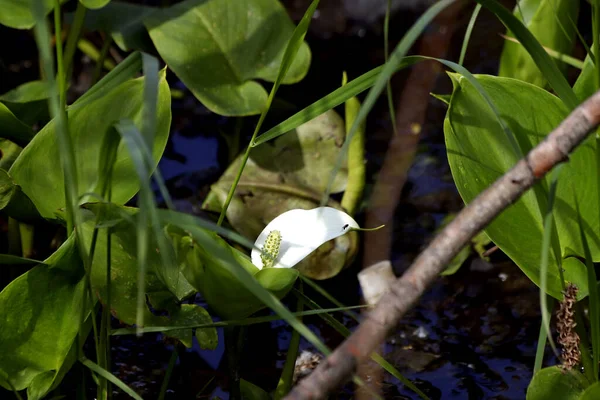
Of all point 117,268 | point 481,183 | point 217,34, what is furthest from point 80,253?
point 217,34

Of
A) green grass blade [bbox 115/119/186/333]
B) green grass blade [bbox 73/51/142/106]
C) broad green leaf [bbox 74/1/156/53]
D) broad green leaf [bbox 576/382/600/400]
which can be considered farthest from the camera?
broad green leaf [bbox 74/1/156/53]

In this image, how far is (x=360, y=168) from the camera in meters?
1.14

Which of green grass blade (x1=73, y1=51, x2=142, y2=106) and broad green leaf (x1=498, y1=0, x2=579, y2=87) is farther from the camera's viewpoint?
broad green leaf (x1=498, y1=0, x2=579, y2=87)

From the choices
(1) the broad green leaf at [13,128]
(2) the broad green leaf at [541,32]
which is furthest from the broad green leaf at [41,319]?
(2) the broad green leaf at [541,32]

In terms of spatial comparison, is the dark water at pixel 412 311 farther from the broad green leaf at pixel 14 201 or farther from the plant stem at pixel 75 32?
the plant stem at pixel 75 32

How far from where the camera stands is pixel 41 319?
2.30 ft

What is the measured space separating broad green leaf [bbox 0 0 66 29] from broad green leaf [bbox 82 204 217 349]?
0.31 m

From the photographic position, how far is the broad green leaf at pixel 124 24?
117 centimetres

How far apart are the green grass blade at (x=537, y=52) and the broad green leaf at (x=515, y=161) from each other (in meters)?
0.06

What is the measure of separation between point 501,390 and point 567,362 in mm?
271

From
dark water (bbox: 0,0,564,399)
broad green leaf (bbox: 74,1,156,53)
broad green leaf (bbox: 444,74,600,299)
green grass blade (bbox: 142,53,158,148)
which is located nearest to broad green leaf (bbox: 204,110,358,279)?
dark water (bbox: 0,0,564,399)

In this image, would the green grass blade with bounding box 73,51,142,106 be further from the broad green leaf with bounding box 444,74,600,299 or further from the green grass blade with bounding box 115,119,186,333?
the broad green leaf with bounding box 444,74,600,299

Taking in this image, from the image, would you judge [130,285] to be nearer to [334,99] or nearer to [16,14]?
[334,99]

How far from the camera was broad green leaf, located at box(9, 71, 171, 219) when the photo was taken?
778 mm
